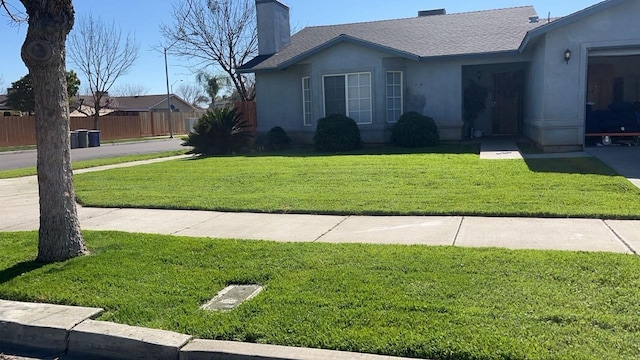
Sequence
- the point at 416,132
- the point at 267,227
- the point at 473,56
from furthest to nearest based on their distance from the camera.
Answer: the point at 473,56
the point at 416,132
the point at 267,227

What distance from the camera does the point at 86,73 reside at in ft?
142

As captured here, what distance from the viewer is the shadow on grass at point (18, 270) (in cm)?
580

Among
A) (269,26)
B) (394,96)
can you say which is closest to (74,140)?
(269,26)

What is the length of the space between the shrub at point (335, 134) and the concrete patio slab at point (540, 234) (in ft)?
35.3

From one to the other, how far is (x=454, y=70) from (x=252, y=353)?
55.7 ft

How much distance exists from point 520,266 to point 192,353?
10.6 ft

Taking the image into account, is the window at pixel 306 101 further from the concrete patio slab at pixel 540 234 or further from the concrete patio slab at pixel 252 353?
the concrete patio slab at pixel 252 353

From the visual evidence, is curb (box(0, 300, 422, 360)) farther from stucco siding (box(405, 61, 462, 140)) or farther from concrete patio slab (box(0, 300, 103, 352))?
stucco siding (box(405, 61, 462, 140))

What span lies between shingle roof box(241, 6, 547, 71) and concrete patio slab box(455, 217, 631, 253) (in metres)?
12.1

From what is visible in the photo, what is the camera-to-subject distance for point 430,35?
2139 cm

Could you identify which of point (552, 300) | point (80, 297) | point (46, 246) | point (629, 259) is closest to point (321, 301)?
point (552, 300)

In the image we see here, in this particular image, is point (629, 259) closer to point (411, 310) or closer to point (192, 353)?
point (411, 310)

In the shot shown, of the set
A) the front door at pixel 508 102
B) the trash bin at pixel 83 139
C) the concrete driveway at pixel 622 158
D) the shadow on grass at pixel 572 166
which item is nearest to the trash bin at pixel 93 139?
the trash bin at pixel 83 139

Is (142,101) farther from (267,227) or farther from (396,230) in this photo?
(396,230)
